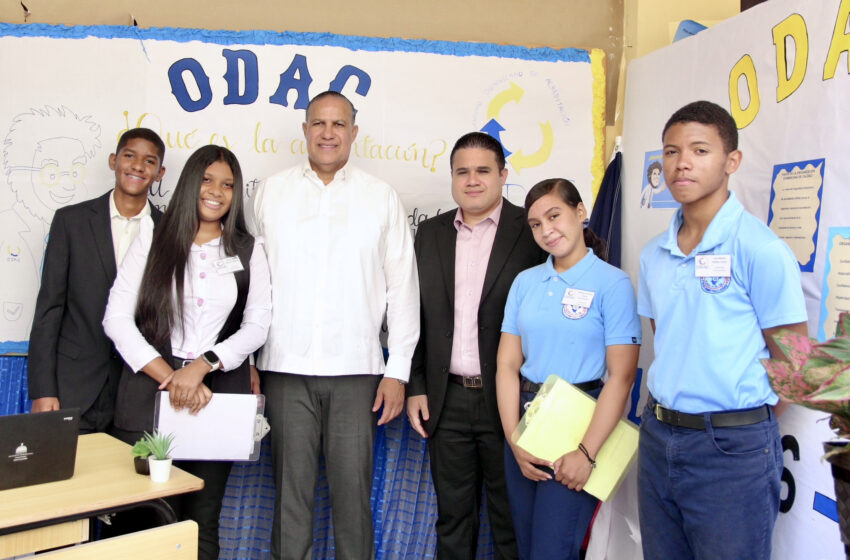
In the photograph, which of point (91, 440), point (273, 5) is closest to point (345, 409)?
point (91, 440)

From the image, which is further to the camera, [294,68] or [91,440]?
[294,68]

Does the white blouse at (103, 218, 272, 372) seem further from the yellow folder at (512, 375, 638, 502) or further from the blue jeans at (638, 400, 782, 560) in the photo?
the blue jeans at (638, 400, 782, 560)

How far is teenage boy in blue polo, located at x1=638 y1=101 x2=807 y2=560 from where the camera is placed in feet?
5.31

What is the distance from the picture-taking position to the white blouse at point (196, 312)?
2250 millimetres

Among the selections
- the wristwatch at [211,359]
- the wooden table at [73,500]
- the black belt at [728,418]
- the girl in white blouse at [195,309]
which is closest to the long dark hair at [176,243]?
the girl in white blouse at [195,309]

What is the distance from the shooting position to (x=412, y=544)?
3.03 meters

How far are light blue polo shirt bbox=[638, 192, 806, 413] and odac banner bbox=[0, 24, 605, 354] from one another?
1.52m

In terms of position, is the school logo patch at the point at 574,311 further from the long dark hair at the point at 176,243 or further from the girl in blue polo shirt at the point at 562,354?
the long dark hair at the point at 176,243

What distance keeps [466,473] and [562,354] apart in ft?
2.28

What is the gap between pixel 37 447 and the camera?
5.52 feet

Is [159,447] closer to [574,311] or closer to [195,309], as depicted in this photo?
[195,309]

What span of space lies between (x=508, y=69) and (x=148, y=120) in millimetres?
1663

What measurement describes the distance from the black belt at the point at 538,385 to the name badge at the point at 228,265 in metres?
1.06

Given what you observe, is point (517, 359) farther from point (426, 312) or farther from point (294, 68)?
point (294, 68)
